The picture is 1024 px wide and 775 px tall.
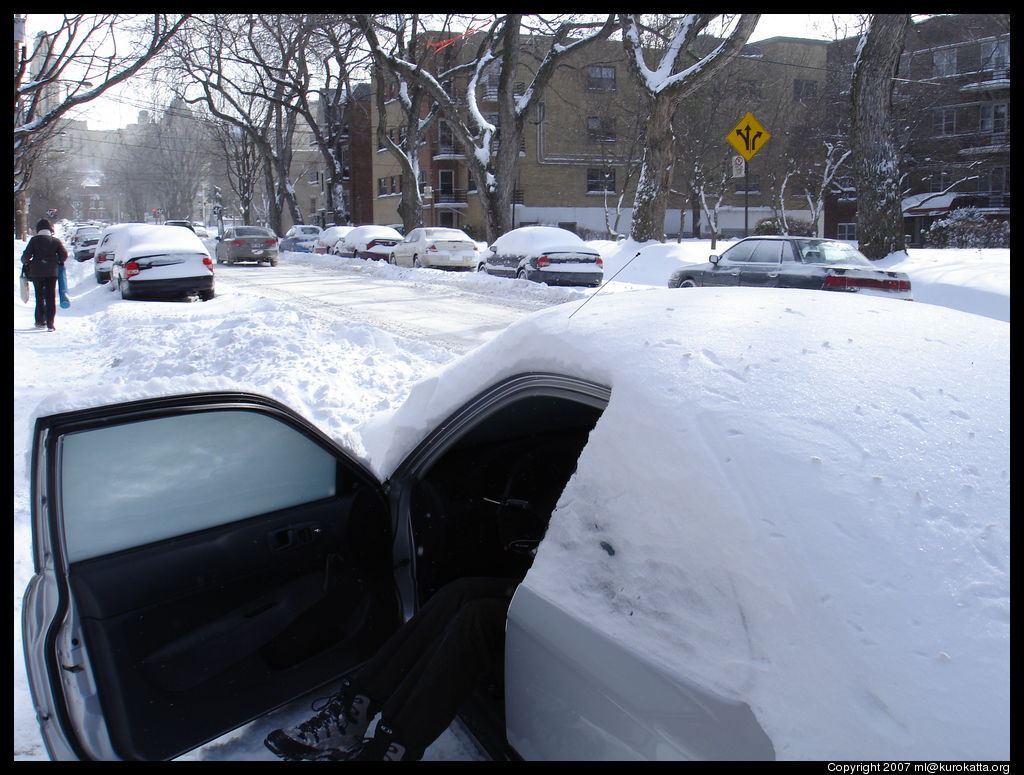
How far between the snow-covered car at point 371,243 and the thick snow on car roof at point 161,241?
13.0m

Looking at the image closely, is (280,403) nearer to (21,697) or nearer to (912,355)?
(21,697)

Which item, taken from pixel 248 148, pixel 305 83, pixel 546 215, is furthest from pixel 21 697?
pixel 248 148

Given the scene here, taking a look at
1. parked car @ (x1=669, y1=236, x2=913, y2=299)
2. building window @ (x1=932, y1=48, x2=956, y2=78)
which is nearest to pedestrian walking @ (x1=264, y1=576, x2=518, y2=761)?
parked car @ (x1=669, y1=236, x2=913, y2=299)

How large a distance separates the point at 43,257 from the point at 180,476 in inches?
484

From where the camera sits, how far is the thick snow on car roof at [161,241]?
17.0 meters

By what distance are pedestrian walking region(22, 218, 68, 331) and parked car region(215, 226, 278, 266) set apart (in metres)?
18.5

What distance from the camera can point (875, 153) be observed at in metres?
19.0

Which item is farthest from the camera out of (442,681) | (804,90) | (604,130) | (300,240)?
(604,130)

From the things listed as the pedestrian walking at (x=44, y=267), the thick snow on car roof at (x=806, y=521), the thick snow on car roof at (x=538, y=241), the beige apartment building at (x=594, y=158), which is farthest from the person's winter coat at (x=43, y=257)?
the beige apartment building at (x=594, y=158)

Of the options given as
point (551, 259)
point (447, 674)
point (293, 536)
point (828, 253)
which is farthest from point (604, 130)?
point (447, 674)

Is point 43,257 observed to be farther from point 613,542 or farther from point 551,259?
point 613,542

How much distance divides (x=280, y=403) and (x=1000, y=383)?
84.1 inches

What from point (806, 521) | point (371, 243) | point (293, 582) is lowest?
point (293, 582)

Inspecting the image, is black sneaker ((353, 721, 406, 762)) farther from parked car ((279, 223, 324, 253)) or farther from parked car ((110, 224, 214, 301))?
parked car ((279, 223, 324, 253))
